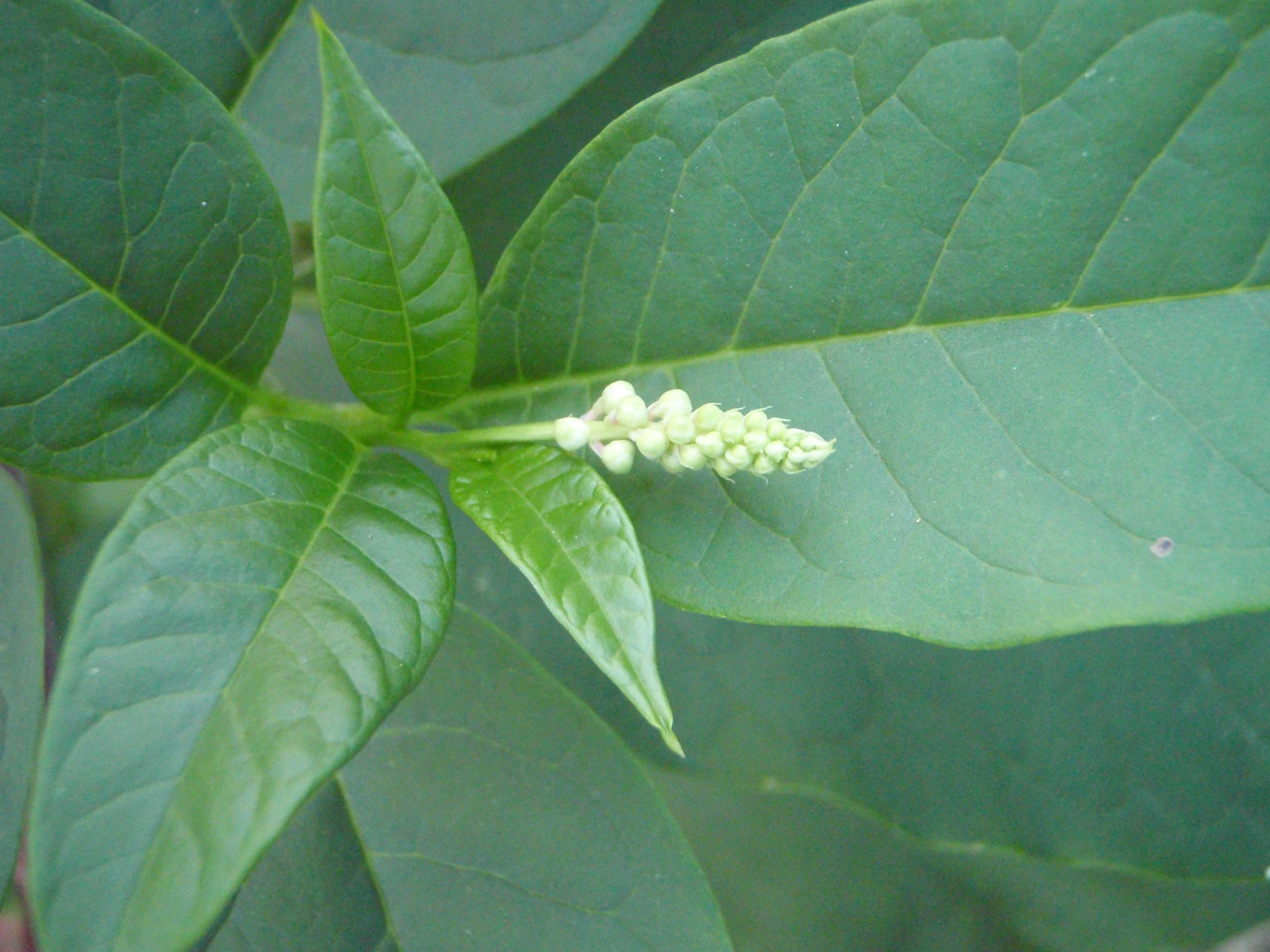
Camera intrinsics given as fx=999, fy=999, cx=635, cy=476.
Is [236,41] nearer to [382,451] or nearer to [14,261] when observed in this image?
[14,261]

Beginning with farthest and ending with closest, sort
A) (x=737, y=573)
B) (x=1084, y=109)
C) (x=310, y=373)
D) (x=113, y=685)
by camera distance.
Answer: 1. (x=310, y=373)
2. (x=737, y=573)
3. (x=1084, y=109)
4. (x=113, y=685)

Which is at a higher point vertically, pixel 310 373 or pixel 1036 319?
pixel 1036 319

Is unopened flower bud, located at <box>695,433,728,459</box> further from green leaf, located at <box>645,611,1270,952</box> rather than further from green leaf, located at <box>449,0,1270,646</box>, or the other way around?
green leaf, located at <box>645,611,1270,952</box>

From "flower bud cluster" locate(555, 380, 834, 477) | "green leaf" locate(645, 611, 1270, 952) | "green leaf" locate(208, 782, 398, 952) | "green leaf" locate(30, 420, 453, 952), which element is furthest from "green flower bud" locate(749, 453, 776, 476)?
"green leaf" locate(645, 611, 1270, 952)

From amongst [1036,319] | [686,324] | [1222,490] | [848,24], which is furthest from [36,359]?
[1222,490]

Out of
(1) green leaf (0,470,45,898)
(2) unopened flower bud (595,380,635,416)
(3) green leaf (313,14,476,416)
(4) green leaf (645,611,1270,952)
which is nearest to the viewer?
(3) green leaf (313,14,476,416)

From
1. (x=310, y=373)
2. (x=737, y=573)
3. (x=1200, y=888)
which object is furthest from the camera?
(x=1200, y=888)

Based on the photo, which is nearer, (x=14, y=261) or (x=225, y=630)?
(x=225, y=630)

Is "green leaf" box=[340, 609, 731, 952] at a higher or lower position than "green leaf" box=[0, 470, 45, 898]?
lower
